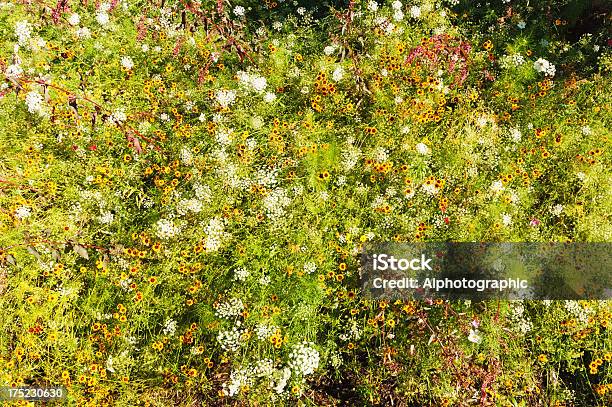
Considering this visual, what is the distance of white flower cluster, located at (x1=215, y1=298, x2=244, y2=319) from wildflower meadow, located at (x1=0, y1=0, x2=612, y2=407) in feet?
0.09

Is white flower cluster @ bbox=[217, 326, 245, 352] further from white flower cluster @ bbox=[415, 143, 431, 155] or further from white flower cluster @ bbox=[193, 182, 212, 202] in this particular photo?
white flower cluster @ bbox=[415, 143, 431, 155]

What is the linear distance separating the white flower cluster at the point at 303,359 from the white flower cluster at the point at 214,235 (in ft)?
3.78

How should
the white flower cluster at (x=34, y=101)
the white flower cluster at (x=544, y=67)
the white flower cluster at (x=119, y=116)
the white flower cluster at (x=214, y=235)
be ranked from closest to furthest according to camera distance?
the white flower cluster at (x=214, y=235) < the white flower cluster at (x=34, y=101) < the white flower cluster at (x=119, y=116) < the white flower cluster at (x=544, y=67)

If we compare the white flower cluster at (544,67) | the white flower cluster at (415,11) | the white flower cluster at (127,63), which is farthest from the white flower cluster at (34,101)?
the white flower cluster at (544,67)

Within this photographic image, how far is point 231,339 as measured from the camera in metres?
A: 3.79

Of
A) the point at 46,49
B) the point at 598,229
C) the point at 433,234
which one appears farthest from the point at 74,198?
the point at 598,229

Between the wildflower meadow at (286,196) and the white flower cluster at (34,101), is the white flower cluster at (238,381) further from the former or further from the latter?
the white flower cluster at (34,101)

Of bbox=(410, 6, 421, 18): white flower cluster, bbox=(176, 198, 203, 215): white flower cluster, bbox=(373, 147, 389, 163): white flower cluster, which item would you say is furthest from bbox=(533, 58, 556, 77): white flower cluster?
bbox=(176, 198, 203, 215): white flower cluster

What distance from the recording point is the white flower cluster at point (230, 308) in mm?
3807

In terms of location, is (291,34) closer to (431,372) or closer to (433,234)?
(433,234)

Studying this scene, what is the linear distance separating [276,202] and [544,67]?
3437 mm

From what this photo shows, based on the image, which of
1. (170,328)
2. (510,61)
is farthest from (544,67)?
(170,328)

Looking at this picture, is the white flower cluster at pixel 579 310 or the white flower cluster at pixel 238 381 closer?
the white flower cluster at pixel 238 381

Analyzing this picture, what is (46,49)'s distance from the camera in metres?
5.16
